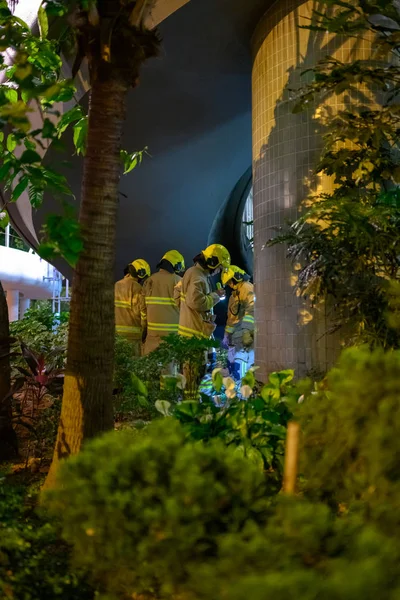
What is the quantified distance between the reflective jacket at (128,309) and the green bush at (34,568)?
5.92 m

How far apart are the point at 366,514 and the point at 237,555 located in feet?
1.49

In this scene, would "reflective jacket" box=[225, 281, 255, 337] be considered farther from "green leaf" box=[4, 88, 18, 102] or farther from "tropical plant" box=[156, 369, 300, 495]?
"tropical plant" box=[156, 369, 300, 495]

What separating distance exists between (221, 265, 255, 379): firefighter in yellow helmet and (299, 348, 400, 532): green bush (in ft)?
21.1

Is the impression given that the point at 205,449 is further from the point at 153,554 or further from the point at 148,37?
the point at 148,37

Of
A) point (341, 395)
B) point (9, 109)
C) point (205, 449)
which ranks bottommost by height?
point (205, 449)

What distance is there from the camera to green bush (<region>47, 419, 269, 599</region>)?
139 cm

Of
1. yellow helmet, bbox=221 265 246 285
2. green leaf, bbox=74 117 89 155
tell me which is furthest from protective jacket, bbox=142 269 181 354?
green leaf, bbox=74 117 89 155

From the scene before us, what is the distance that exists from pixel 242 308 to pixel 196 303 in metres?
1.61

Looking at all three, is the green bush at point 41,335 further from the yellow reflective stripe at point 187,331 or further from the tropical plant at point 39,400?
the yellow reflective stripe at point 187,331

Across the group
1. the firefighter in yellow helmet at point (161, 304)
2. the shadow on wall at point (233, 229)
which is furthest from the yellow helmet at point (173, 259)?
the shadow on wall at point (233, 229)

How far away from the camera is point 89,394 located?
268 cm

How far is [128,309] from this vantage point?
793 cm

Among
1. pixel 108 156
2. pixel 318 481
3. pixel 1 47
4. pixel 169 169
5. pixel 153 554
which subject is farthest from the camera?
pixel 169 169

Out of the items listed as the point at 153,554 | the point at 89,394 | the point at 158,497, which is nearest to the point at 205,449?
the point at 158,497
